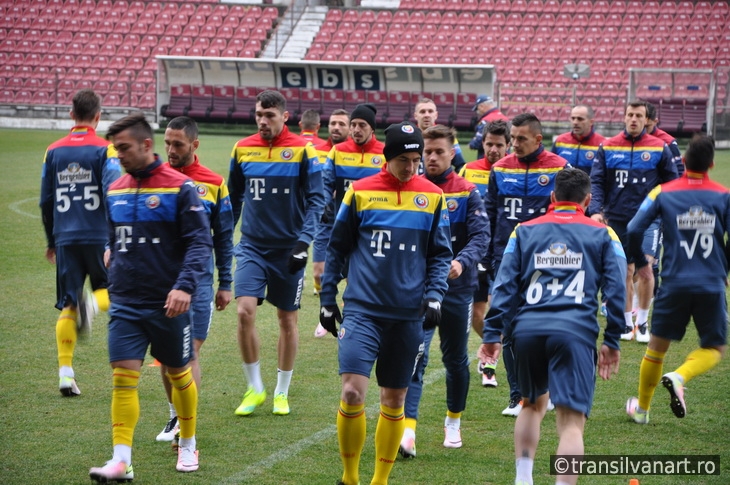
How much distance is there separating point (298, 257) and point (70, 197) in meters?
2.10

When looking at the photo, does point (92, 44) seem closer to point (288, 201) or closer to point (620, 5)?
point (620, 5)

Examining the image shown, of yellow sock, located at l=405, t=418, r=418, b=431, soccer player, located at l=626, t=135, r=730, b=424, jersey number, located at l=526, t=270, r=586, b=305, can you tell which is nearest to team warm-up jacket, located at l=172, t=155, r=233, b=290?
yellow sock, located at l=405, t=418, r=418, b=431

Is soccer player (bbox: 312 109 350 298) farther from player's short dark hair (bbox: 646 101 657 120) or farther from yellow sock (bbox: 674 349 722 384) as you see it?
yellow sock (bbox: 674 349 722 384)

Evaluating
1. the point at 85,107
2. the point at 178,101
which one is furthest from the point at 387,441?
the point at 178,101

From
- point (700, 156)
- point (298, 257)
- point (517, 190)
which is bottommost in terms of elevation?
point (298, 257)

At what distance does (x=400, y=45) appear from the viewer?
125 feet

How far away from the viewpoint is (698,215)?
654 cm

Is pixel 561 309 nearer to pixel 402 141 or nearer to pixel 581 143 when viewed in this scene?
pixel 402 141

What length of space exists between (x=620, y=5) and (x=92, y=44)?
22.0m

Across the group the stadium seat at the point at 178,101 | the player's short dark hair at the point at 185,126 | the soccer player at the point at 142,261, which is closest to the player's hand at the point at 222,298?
the soccer player at the point at 142,261

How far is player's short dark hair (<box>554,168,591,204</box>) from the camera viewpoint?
523 centimetres

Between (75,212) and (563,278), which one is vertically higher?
(563,278)

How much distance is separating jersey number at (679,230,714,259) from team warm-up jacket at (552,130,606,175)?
4.25 m

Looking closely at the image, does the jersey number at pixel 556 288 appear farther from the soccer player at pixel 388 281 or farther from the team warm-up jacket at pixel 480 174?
the team warm-up jacket at pixel 480 174
